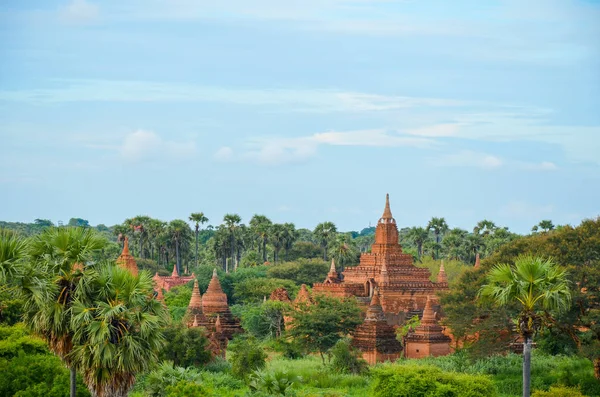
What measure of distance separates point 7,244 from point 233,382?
730 inches

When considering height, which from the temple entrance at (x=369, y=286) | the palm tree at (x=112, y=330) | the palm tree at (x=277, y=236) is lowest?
the palm tree at (x=112, y=330)

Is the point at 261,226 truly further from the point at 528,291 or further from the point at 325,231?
the point at 528,291

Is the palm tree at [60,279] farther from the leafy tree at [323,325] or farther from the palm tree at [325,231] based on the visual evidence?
the palm tree at [325,231]

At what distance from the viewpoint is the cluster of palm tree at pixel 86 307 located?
1114 inches

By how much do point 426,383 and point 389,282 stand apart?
91.5ft

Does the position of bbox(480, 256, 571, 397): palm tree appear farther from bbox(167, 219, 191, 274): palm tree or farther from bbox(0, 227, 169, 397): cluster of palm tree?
bbox(167, 219, 191, 274): palm tree

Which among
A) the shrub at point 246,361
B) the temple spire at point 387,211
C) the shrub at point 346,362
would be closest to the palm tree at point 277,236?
the temple spire at point 387,211

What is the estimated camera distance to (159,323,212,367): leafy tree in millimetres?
48000

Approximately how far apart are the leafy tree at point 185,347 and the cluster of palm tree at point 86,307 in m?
18.1

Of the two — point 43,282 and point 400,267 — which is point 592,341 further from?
point 400,267

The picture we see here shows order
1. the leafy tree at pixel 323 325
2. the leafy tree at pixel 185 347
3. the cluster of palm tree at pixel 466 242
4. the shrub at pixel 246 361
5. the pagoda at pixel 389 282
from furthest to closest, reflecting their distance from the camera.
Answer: the cluster of palm tree at pixel 466 242, the pagoda at pixel 389 282, the leafy tree at pixel 323 325, the leafy tree at pixel 185 347, the shrub at pixel 246 361

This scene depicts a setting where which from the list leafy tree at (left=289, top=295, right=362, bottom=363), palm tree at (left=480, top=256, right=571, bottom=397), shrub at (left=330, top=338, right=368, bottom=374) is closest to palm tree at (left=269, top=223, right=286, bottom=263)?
leafy tree at (left=289, top=295, right=362, bottom=363)

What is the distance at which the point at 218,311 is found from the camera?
198ft

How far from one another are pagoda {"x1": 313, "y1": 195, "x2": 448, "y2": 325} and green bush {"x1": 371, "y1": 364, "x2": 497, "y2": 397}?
2454 cm
